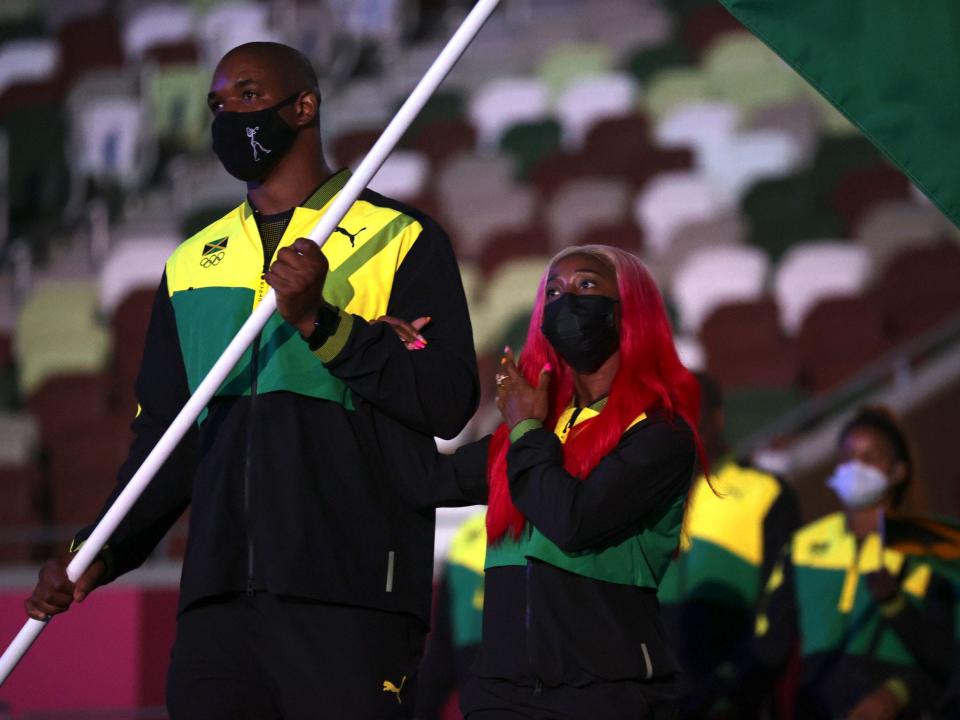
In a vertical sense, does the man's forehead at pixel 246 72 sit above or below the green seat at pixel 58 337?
above

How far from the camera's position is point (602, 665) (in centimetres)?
295

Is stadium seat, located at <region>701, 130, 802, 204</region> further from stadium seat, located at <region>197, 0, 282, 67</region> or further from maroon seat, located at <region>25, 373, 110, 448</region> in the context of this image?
maroon seat, located at <region>25, 373, 110, 448</region>

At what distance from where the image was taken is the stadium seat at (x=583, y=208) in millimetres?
10469

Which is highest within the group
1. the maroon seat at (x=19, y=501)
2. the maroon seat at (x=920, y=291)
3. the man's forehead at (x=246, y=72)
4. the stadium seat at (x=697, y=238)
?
the man's forehead at (x=246, y=72)

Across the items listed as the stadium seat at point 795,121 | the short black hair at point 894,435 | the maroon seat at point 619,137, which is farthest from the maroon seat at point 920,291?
the short black hair at point 894,435

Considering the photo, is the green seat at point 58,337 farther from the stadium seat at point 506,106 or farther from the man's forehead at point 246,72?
the man's forehead at point 246,72

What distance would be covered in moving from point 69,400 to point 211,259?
6307mm

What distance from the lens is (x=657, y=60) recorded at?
1320 centimetres

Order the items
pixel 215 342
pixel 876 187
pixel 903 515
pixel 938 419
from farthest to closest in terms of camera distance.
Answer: pixel 876 187 → pixel 938 419 → pixel 903 515 → pixel 215 342

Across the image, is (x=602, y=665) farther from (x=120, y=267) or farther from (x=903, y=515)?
(x=120, y=267)

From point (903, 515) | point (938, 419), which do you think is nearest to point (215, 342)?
Answer: point (903, 515)

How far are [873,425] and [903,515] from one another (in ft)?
1.38

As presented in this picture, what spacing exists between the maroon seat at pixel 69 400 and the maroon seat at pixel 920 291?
4.12 meters

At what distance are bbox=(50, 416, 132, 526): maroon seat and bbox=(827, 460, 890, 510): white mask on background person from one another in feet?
13.7
